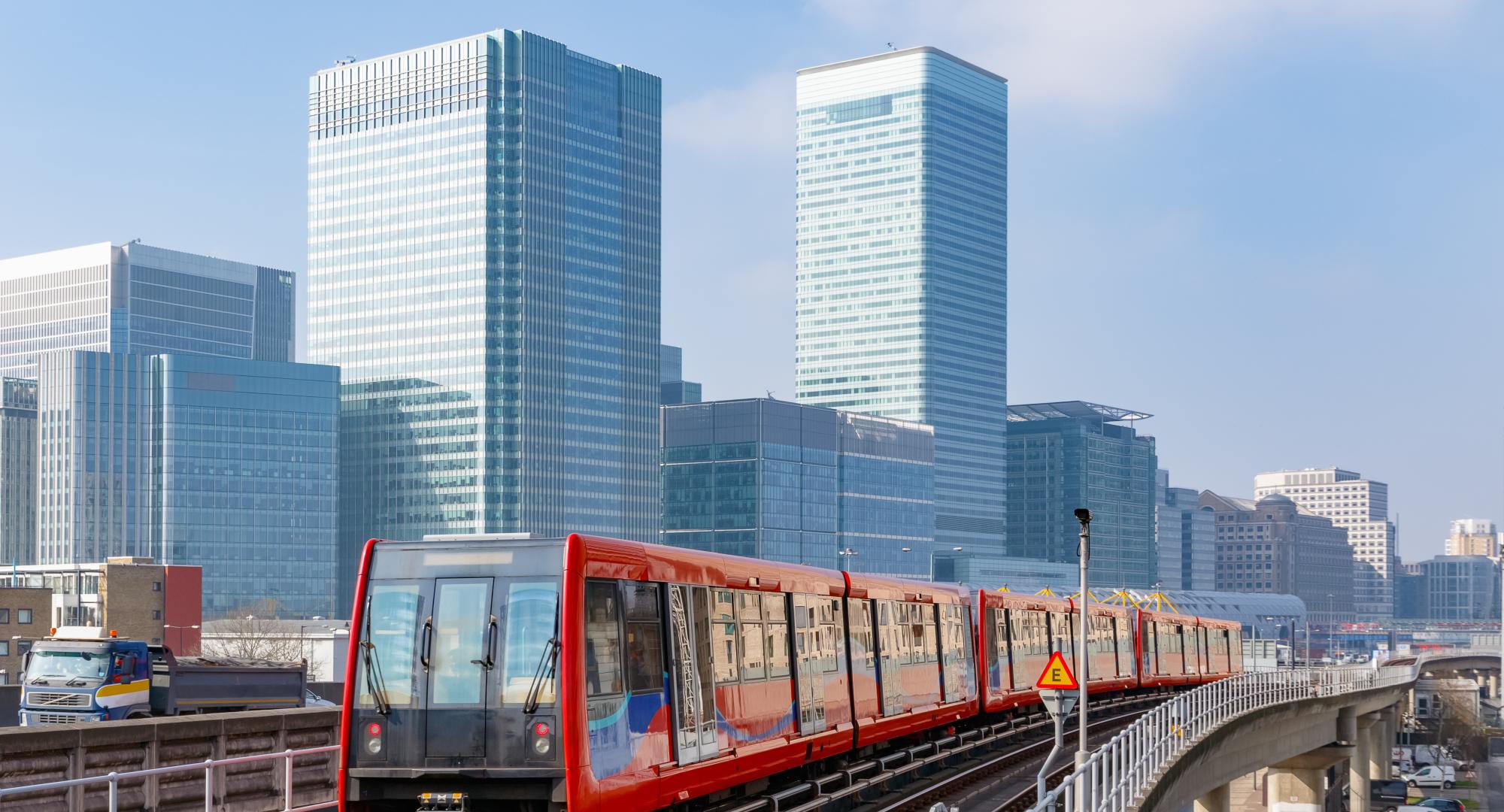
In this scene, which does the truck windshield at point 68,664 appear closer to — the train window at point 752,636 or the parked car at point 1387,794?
the train window at point 752,636

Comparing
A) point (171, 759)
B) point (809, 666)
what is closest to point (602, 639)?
point (171, 759)

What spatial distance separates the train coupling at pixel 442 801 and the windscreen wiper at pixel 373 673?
3.05 feet

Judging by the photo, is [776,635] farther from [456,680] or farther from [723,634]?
[456,680]

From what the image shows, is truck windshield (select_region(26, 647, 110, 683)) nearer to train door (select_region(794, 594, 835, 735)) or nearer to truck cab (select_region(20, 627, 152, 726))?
truck cab (select_region(20, 627, 152, 726))

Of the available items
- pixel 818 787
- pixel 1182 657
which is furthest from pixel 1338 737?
pixel 818 787

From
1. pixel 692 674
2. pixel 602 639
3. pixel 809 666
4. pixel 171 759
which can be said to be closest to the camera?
pixel 602 639

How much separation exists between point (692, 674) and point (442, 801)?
4.14m

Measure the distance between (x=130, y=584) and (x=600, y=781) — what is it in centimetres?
12255

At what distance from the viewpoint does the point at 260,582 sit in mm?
198250

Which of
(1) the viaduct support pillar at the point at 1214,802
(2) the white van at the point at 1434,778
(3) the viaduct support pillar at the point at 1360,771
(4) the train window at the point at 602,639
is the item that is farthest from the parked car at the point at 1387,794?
(4) the train window at the point at 602,639

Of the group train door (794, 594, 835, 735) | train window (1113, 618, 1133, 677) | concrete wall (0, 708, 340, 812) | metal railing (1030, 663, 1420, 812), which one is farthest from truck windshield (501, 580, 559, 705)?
train window (1113, 618, 1133, 677)

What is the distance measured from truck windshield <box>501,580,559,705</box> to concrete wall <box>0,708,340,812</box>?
5.31 m

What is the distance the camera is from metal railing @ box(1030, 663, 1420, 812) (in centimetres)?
2070

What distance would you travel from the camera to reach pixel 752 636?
76.6 feet
